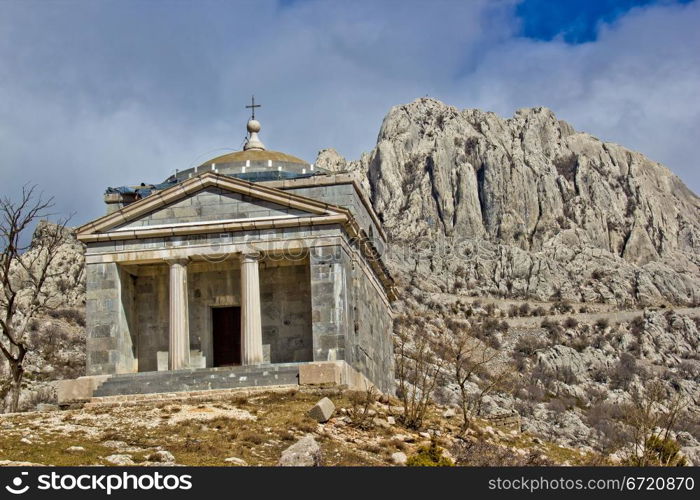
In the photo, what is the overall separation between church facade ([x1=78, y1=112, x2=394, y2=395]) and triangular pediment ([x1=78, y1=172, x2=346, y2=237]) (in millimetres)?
33

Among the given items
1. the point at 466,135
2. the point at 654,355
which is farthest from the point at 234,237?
the point at 466,135

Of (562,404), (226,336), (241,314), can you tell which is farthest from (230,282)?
(562,404)

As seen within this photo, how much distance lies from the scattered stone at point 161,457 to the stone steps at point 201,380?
33.4 feet

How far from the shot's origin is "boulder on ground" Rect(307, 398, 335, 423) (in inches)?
1045

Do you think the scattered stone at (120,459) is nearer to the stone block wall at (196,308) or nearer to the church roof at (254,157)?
the stone block wall at (196,308)

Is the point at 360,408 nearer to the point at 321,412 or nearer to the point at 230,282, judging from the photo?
the point at 321,412

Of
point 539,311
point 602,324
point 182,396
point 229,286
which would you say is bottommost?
point 182,396

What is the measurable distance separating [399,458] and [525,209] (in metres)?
123

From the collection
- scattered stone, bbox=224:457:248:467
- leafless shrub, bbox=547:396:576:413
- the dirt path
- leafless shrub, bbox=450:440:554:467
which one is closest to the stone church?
leafless shrub, bbox=450:440:554:467

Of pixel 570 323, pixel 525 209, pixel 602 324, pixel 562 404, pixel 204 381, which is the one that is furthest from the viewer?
pixel 525 209

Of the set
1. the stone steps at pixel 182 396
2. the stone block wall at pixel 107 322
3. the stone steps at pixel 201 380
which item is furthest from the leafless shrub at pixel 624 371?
the stone steps at pixel 182 396

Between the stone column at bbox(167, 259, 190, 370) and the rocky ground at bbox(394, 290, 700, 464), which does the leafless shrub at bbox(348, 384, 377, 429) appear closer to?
the stone column at bbox(167, 259, 190, 370)

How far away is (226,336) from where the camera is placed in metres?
36.0

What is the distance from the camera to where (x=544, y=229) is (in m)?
141
